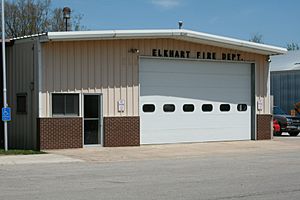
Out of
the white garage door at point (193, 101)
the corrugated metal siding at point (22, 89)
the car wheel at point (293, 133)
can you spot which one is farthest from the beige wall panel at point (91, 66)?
the car wheel at point (293, 133)

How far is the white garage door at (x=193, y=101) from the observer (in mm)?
24031

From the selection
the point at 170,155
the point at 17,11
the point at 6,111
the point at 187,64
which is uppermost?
the point at 17,11

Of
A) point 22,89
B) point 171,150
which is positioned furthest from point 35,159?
point 171,150

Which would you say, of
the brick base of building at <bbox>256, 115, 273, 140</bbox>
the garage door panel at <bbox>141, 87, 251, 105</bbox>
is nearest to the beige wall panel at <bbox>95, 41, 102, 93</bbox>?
the garage door panel at <bbox>141, 87, 251, 105</bbox>

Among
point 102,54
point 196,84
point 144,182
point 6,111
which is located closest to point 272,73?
point 196,84

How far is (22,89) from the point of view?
22828 mm

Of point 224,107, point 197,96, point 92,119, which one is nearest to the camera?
point 92,119

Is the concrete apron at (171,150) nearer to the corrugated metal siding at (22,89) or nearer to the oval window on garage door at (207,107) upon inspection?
the oval window on garage door at (207,107)

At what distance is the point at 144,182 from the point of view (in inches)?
511

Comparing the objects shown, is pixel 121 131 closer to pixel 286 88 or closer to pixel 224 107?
pixel 224 107

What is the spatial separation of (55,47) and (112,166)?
6588 millimetres

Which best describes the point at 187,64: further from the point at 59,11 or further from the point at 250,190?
the point at 59,11

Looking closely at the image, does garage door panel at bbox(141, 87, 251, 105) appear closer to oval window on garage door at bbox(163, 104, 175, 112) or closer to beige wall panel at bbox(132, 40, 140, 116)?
oval window on garage door at bbox(163, 104, 175, 112)

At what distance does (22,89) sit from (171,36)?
20.3 ft
